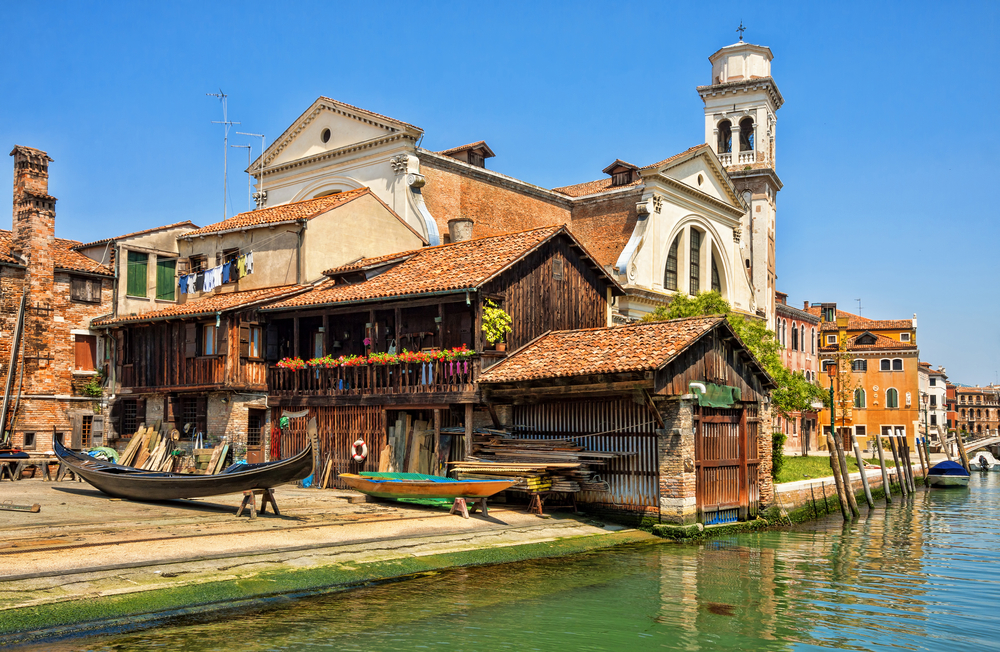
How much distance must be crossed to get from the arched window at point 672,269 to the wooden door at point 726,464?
18863 mm

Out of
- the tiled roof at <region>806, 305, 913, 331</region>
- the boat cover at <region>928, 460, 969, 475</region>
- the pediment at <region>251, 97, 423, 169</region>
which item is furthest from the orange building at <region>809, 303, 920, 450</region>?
the pediment at <region>251, 97, 423, 169</region>

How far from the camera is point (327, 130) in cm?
Answer: 3612

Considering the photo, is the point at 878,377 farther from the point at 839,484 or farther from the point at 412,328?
the point at 412,328

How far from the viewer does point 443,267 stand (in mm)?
23562

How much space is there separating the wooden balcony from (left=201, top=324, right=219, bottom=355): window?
1.72 m

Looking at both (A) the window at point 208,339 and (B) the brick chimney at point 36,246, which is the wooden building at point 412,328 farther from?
(B) the brick chimney at point 36,246

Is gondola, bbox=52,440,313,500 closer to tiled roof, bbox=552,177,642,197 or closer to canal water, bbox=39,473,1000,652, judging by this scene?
canal water, bbox=39,473,1000,652

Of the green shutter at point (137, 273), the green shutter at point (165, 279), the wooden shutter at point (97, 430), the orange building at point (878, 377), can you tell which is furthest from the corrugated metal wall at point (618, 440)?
the orange building at point (878, 377)

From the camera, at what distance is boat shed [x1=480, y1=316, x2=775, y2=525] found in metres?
18.3

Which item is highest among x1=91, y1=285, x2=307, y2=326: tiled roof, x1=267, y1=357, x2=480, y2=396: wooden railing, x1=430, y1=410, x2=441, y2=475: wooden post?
x1=91, y1=285, x2=307, y2=326: tiled roof

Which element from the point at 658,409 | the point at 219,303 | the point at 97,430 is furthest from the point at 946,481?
the point at 97,430

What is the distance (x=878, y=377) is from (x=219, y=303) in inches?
2229

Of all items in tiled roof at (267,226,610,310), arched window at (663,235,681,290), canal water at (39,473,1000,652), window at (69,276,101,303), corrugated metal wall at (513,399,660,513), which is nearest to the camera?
canal water at (39,473,1000,652)

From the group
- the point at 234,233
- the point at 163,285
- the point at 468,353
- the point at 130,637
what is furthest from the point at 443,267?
the point at 130,637
